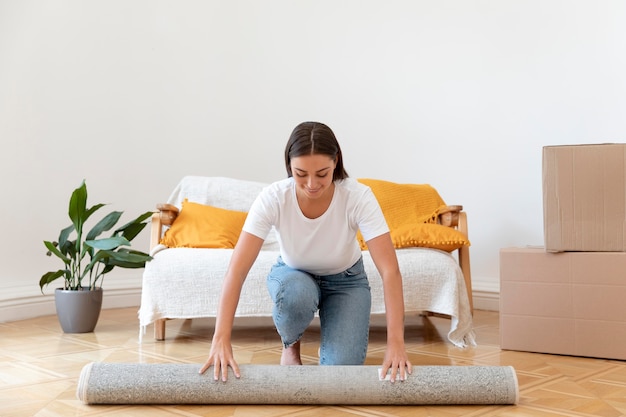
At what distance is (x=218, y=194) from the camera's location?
3.34 meters

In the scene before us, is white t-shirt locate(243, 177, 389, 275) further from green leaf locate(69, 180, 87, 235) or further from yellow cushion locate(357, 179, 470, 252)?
green leaf locate(69, 180, 87, 235)

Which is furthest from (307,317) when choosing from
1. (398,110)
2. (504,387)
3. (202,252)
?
(398,110)

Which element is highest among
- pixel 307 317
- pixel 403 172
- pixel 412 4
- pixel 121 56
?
pixel 412 4

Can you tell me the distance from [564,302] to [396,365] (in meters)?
0.98

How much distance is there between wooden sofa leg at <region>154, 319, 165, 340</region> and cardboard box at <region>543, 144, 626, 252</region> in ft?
4.88

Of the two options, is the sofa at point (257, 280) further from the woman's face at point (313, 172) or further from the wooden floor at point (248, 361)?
the woman's face at point (313, 172)

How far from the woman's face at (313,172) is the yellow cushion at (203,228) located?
1135mm

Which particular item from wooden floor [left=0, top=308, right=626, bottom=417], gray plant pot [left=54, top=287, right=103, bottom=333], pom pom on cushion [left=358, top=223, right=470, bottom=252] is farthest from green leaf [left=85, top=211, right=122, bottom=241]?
pom pom on cushion [left=358, top=223, right=470, bottom=252]

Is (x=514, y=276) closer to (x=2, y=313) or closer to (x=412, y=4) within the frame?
(x=412, y=4)

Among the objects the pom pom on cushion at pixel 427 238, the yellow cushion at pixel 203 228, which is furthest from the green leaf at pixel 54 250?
the pom pom on cushion at pixel 427 238

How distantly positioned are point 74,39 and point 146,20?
0.44 m

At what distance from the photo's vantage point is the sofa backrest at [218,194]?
3.32m

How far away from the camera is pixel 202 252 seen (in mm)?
2807

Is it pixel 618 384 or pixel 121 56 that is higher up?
pixel 121 56
